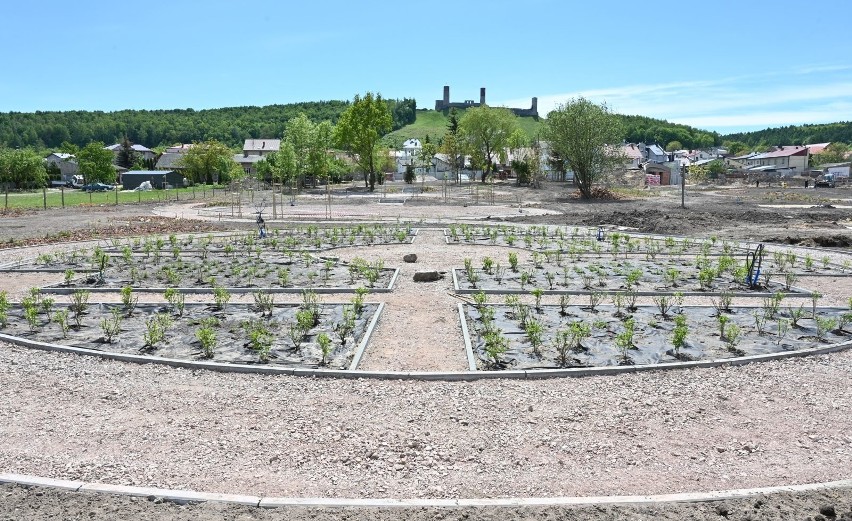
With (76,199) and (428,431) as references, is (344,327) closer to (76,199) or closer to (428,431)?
(428,431)

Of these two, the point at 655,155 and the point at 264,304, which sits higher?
the point at 655,155

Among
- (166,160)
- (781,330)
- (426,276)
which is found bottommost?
(781,330)

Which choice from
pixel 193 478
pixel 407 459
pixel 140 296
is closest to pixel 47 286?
pixel 140 296

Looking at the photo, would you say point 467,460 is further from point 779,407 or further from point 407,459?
point 779,407

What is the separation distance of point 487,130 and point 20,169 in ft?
169

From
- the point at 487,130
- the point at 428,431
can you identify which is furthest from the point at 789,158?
the point at 428,431

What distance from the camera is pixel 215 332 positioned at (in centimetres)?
1006

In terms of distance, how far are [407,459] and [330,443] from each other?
0.82 m

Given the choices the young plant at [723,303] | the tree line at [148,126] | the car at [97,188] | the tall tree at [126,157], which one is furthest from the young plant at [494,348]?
the tree line at [148,126]

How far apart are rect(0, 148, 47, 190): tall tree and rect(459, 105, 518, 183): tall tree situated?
47029 mm

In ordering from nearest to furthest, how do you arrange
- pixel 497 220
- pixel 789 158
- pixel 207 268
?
pixel 207 268, pixel 497 220, pixel 789 158

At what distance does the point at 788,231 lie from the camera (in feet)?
84.6

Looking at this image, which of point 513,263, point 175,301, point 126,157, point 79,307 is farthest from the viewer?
point 126,157

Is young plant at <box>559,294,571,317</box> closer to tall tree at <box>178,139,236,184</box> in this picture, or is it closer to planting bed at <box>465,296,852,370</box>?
planting bed at <box>465,296,852,370</box>
